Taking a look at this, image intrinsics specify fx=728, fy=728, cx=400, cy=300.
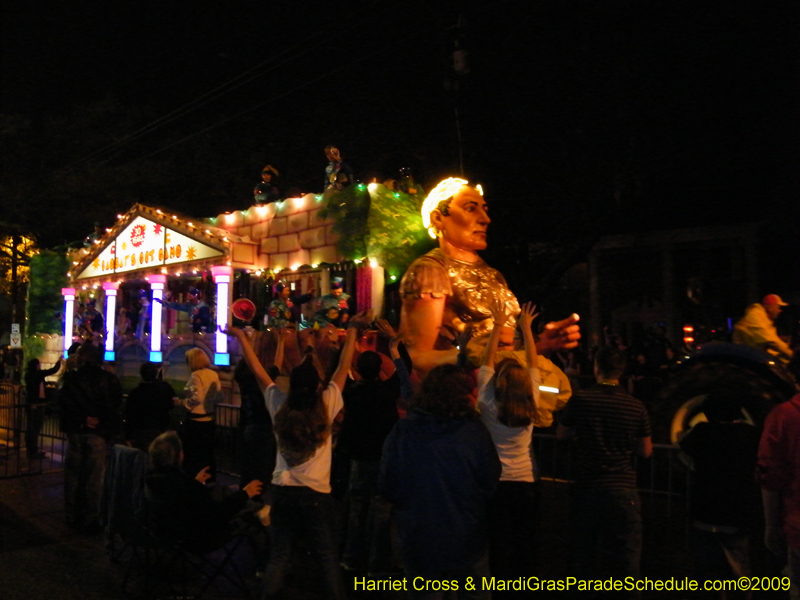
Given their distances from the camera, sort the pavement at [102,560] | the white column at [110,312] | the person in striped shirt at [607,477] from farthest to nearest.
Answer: the white column at [110,312]
the pavement at [102,560]
the person in striped shirt at [607,477]

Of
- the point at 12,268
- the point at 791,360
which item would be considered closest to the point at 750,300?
the point at 791,360

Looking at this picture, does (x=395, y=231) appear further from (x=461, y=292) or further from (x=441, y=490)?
(x=441, y=490)

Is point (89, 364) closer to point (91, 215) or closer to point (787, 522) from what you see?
point (787, 522)

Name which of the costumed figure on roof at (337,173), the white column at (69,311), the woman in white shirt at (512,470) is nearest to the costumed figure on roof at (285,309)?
the costumed figure on roof at (337,173)

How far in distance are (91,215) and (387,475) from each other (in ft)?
75.1

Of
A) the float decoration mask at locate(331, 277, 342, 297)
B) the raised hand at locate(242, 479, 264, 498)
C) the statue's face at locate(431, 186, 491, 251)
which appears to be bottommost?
the raised hand at locate(242, 479, 264, 498)

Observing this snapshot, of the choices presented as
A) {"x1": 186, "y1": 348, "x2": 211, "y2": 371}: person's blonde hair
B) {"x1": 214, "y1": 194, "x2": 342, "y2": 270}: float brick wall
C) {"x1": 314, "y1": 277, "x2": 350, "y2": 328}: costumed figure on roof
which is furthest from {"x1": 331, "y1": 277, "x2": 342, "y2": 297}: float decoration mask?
{"x1": 186, "y1": 348, "x2": 211, "y2": 371}: person's blonde hair

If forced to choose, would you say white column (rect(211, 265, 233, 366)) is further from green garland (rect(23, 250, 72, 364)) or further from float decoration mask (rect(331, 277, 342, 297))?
green garland (rect(23, 250, 72, 364))

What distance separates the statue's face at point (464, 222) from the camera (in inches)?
299

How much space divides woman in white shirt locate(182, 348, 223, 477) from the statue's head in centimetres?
280

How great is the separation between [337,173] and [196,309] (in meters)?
4.74

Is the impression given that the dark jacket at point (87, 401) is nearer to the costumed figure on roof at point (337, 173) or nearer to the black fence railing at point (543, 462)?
the black fence railing at point (543, 462)

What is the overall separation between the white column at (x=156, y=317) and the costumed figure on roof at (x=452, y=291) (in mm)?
8420

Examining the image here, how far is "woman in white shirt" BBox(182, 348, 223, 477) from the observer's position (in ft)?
22.4
